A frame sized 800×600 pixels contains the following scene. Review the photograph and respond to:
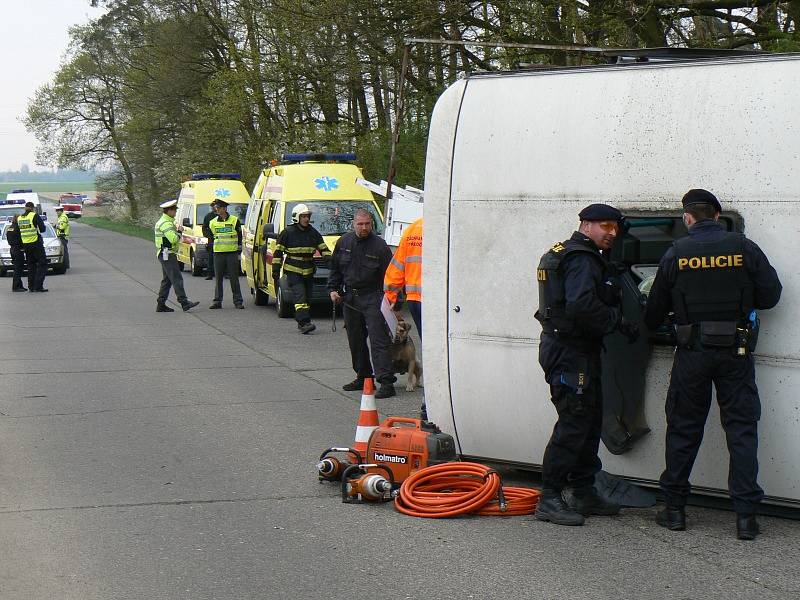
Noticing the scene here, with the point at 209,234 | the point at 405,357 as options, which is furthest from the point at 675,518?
the point at 209,234

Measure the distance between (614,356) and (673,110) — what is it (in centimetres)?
142

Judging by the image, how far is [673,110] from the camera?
21.1 ft

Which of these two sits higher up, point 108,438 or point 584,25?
point 584,25

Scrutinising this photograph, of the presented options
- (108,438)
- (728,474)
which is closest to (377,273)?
(108,438)

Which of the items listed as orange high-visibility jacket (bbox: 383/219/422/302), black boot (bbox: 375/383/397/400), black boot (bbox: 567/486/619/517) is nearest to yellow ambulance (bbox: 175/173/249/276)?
black boot (bbox: 375/383/397/400)

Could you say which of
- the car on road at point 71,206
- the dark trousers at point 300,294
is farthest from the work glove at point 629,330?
the car on road at point 71,206

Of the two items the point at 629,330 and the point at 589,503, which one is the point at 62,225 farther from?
the point at 629,330

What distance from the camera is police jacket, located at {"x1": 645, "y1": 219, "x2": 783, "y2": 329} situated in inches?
232

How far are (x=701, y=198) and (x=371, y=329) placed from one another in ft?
18.4

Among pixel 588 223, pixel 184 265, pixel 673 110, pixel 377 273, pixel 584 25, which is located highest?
pixel 584 25

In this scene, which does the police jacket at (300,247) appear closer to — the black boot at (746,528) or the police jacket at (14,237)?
the black boot at (746,528)

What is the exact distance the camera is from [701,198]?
598cm

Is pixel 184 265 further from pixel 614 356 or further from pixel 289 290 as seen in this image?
pixel 614 356

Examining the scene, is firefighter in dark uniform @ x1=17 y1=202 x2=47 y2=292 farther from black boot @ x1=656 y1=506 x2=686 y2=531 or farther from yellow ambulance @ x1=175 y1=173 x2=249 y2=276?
black boot @ x1=656 y1=506 x2=686 y2=531
